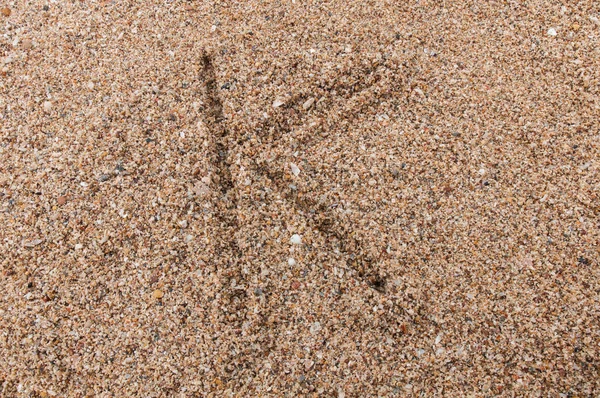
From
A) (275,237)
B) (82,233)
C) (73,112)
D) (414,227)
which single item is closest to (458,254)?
(414,227)

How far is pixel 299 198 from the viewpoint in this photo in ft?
6.07

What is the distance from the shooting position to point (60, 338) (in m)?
1.69

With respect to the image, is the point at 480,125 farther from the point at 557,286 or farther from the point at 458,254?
the point at 557,286

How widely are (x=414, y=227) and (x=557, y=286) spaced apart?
491 millimetres

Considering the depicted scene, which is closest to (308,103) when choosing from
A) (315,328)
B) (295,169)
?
(295,169)

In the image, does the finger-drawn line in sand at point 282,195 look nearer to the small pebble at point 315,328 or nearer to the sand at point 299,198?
the sand at point 299,198

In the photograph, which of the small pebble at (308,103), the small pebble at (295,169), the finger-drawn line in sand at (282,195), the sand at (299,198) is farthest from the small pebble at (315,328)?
the small pebble at (308,103)

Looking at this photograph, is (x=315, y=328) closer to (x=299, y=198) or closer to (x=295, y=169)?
(x=299, y=198)

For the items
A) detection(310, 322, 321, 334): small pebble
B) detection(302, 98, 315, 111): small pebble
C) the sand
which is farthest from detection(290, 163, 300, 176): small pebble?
detection(310, 322, 321, 334): small pebble

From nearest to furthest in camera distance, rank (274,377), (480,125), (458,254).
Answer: (274,377) < (458,254) < (480,125)

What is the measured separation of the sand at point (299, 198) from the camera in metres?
1.65

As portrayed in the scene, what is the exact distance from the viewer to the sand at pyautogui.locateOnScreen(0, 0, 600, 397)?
1652mm

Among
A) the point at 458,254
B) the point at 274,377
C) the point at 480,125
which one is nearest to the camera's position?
the point at 274,377

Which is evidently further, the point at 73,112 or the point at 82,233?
Result: the point at 73,112
